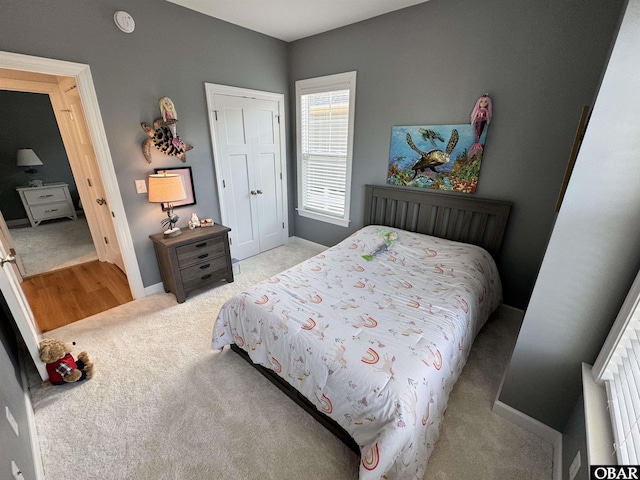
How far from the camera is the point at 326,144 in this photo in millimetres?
3506

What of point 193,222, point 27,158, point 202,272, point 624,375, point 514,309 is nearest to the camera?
point 624,375

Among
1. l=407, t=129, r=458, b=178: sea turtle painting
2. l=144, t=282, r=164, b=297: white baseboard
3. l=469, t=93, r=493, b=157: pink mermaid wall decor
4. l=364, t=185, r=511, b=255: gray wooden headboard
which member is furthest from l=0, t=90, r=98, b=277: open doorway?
l=469, t=93, r=493, b=157: pink mermaid wall decor

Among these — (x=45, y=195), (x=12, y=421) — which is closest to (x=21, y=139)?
(x=45, y=195)

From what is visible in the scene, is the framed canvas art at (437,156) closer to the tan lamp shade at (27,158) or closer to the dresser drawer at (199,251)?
the dresser drawer at (199,251)

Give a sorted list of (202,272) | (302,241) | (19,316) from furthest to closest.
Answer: (302,241) → (202,272) → (19,316)

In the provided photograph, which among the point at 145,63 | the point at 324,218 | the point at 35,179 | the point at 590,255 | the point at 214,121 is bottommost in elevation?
the point at 324,218

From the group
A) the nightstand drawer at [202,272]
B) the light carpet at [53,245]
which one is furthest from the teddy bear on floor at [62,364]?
the light carpet at [53,245]

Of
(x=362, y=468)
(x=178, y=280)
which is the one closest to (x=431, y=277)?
(x=362, y=468)

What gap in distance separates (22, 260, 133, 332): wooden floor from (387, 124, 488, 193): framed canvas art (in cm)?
323

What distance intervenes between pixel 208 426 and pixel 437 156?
112 inches

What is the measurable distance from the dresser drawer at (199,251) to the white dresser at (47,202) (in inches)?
180

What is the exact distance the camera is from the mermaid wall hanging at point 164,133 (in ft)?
8.40

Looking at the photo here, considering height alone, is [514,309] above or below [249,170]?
below

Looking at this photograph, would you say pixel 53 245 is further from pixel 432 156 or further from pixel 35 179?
pixel 432 156
